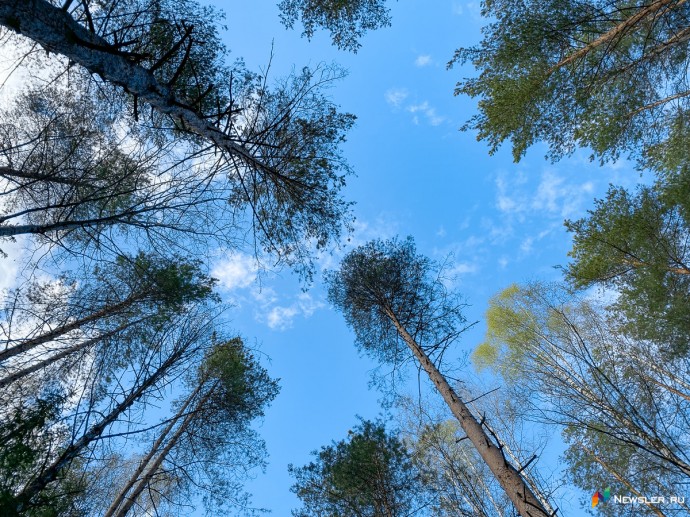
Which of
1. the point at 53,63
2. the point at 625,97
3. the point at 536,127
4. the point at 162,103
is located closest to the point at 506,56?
the point at 536,127

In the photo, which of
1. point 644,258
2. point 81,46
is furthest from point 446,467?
point 81,46

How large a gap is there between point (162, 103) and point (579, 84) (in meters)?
7.30

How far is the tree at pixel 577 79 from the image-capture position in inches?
243

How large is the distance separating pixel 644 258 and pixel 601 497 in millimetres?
5096

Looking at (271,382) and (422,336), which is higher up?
(271,382)

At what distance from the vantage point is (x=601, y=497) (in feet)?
24.0

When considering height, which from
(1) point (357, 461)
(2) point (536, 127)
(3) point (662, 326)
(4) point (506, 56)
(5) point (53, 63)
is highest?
(5) point (53, 63)

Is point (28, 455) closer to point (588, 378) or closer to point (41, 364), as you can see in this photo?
point (41, 364)

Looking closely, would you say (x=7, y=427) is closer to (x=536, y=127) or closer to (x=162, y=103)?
(x=162, y=103)

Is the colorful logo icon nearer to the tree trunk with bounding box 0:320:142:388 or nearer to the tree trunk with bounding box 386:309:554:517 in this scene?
the tree trunk with bounding box 386:309:554:517

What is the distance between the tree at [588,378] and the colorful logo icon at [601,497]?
0.12 metres

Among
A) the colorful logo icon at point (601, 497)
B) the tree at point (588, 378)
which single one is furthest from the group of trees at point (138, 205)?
the colorful logo icon at point (601, 497)

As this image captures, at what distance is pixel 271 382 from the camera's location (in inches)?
344

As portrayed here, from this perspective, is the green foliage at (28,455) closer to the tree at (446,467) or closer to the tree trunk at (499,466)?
the tree trunk at (499,466)
